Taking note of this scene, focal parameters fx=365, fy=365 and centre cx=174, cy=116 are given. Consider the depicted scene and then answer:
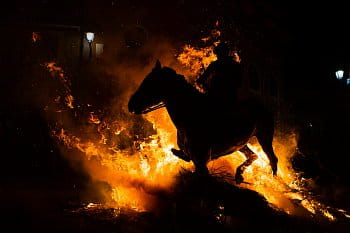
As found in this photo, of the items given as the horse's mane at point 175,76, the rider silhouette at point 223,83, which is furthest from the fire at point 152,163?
the horse's mane at point 175,76

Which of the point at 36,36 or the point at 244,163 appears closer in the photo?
the point at 244,163

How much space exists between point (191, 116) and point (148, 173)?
266 cm

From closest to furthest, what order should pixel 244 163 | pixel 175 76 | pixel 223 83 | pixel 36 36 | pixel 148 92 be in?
pixel 148 92, pixel 175 76, pixel 223 83, pixel 244 163, pixel 36 36

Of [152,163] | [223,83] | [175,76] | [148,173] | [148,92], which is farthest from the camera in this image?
[152,163]

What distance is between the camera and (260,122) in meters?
7.94

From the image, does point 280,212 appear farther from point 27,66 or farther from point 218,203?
point 27,66

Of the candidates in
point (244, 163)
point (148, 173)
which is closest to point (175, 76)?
point (244, 163)

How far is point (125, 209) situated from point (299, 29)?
1537cm

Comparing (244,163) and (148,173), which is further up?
(244,163)

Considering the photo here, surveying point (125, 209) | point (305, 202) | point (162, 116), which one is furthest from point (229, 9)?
point (125, 209)

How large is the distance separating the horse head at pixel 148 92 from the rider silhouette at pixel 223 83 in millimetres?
1086

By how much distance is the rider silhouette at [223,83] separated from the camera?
290 inches

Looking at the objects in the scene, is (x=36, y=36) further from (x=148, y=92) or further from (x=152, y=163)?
(x=148, y=92)

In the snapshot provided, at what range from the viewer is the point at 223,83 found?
746cm
